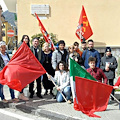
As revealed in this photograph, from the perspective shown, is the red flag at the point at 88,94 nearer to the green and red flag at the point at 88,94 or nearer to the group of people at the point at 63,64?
the green and red flag at the point at 88,94

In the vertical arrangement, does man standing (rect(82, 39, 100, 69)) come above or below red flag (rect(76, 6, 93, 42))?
below

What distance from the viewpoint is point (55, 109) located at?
5117 mm

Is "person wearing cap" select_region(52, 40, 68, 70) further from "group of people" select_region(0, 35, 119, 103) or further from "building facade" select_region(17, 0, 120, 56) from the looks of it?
"building facade" select_region(17, 0, 120, 56)

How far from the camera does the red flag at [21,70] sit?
5.23m

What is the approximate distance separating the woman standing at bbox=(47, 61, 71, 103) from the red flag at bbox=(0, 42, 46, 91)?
22.0 inches

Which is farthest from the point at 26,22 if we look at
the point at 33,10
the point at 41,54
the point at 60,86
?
the point at 60,86

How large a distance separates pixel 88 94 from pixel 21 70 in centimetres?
184

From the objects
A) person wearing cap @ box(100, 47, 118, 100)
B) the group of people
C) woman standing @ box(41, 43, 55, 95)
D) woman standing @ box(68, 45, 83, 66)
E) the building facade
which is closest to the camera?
the group of people

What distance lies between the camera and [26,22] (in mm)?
12648

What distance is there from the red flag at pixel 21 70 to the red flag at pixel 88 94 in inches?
52.9

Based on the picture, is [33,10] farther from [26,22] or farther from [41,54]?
[41,54]

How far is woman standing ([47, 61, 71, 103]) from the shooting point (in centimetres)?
578

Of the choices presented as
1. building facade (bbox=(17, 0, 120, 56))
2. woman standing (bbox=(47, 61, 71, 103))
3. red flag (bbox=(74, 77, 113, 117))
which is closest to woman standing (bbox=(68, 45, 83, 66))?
woman standing (bbox=(47, 61, 71, 103))

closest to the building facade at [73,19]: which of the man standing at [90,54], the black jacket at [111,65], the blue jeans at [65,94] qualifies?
the man standing at [90,54]
